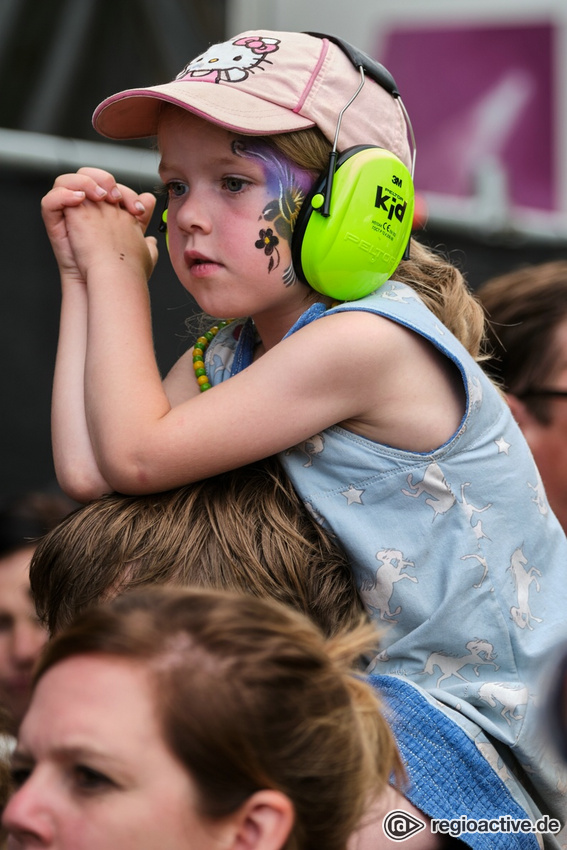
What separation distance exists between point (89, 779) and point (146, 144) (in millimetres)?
2998

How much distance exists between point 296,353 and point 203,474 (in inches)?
9.4

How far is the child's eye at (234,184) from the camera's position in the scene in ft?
5.93

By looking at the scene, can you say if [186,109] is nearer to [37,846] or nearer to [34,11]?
[37,846]

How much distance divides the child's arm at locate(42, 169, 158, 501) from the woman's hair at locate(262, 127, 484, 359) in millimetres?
386

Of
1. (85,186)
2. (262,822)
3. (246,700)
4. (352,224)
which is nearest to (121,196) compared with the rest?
(85,186)

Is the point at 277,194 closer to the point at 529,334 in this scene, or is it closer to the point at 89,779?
the point at 89,779

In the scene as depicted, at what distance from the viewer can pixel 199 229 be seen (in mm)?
1810

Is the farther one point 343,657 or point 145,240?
point 145,240

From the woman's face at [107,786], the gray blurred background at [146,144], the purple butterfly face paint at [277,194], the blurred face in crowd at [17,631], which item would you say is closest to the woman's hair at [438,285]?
the purple butterfly face paint at [277,194]

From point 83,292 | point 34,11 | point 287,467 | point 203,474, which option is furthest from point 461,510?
point 34,11

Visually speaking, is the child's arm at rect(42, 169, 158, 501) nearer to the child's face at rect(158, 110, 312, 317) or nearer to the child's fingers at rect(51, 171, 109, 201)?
the child's fingers at rect(51, 171, 109, 201)

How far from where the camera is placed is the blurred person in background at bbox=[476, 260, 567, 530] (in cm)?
270

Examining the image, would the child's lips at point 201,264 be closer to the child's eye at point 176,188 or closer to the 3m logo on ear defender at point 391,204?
the child's eye at point 176,188

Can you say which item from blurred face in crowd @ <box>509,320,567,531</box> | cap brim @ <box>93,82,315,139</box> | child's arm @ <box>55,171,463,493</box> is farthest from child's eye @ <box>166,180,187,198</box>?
blurred face in crowd @ <box>509,320,567,531</box>
